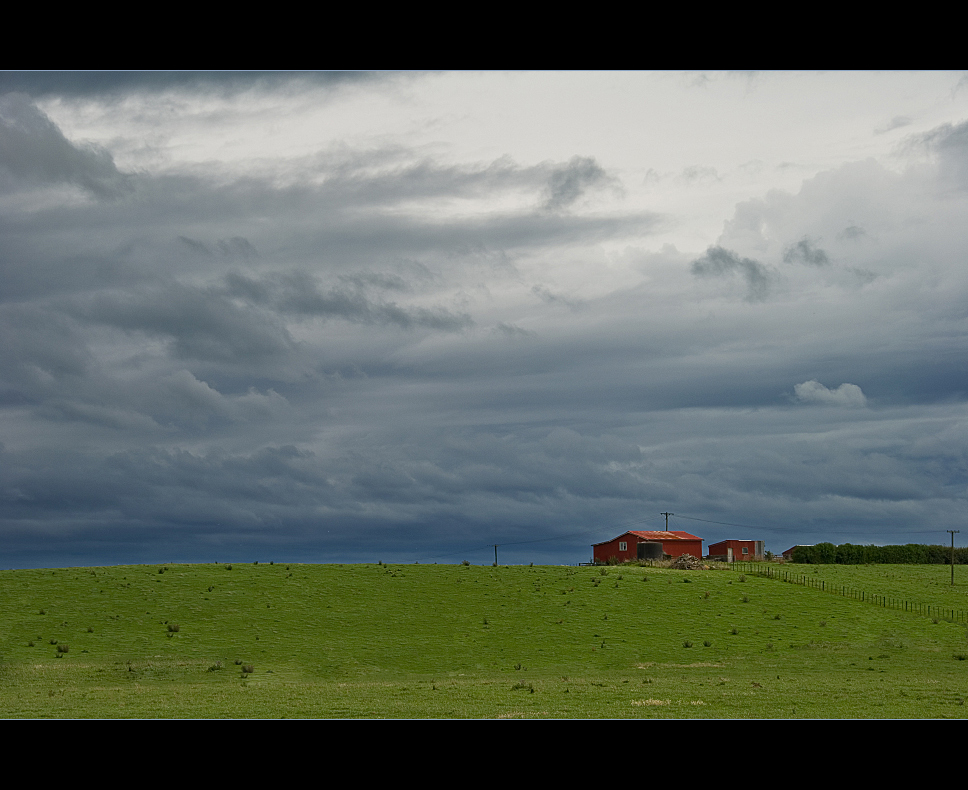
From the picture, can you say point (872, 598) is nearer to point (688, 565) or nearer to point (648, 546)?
point (688, 565)

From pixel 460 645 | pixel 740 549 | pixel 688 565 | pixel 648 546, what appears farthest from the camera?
pixel 740 549

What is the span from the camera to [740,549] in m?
105

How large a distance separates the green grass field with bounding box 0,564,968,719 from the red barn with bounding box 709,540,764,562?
1419 inches

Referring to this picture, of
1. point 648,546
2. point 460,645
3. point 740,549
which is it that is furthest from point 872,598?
point 740,549

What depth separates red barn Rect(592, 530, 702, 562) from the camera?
87.8 meters

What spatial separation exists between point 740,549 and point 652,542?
2541 cm

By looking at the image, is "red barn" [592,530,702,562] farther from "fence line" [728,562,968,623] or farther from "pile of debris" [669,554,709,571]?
"fence line" [728,562,968,623]

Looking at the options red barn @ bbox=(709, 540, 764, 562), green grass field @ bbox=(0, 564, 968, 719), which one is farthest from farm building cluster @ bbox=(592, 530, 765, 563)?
green grass field @ bbox=(0, 564, 968, 719)

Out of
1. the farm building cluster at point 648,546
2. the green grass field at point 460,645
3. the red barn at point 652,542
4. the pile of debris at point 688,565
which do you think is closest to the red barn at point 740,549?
the farm building cluster at point 648,546
